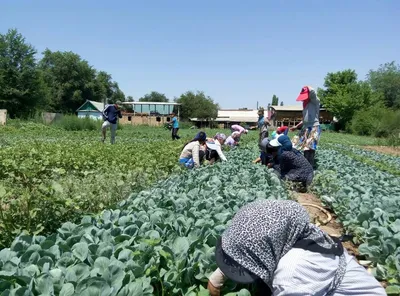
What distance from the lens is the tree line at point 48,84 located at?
4219 cm

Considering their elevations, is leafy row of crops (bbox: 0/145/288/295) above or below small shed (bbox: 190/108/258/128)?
above

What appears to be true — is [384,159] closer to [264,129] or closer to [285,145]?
[264,129]

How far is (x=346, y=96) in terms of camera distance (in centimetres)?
5797

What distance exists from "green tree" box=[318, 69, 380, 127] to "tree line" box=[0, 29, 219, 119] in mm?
18747

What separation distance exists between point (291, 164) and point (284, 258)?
197 inches

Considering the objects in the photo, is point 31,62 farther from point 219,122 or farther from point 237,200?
point 237,200

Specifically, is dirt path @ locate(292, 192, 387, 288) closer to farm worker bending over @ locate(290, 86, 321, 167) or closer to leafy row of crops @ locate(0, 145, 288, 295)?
leafy row of crops @ locate(0, 145, 288, 295)

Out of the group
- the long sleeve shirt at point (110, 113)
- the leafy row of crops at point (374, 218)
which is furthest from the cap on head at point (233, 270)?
the long sleeve shirt at point (110, 113)

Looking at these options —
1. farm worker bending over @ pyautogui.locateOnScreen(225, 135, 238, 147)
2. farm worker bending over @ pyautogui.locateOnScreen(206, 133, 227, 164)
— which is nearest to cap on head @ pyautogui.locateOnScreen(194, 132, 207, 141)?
farm worker bending over @ pyautogui.locateOnScreen(206, 133, 227, 164)

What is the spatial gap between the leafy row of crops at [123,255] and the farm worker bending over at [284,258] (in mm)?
208

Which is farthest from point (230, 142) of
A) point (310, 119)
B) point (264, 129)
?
point (310, 119)

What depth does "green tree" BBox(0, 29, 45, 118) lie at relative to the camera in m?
41.6

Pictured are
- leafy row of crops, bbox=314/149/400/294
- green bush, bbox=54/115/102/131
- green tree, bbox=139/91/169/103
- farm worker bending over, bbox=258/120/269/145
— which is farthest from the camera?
green tree, bbox=139/91/169/103

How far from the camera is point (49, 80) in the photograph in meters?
67.1
